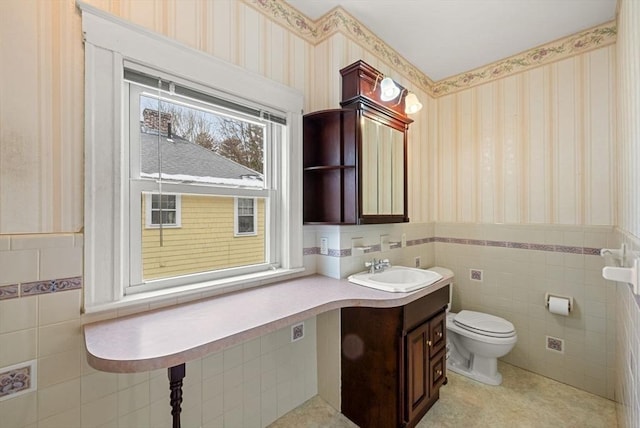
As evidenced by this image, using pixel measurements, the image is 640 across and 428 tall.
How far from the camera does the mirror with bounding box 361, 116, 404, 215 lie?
1.85 m

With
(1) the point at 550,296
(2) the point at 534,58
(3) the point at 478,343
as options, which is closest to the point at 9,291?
(3) the point at 478,343

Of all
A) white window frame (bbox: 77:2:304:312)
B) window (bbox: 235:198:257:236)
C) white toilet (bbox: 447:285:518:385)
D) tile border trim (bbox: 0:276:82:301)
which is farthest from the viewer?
white toilet (bbox: 447:285:518:385)

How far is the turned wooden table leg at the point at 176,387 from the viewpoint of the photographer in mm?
989

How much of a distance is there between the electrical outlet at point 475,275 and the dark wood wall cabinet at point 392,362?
0.88 metres

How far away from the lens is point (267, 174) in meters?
1.78

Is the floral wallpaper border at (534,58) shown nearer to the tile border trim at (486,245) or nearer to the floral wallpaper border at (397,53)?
the floral wallpaper border at (397,53)

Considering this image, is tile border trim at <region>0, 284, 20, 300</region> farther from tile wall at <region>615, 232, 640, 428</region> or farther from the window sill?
tile wall at <region>615, 232, 640, 428</region>

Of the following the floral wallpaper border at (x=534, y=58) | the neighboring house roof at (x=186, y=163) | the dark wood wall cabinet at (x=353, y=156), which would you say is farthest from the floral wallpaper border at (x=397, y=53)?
the neighboring house roof at (x=186, y=163)

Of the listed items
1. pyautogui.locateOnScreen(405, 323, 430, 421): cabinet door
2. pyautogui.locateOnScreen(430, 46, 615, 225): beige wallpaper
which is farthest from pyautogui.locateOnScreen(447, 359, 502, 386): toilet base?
pyautogui.locateOnScreen(430, 46, 615, 225): beige wallpaper

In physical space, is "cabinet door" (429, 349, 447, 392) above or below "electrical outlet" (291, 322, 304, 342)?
below

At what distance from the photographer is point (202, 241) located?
4.96 ft

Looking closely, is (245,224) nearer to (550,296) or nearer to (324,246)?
(324,246)

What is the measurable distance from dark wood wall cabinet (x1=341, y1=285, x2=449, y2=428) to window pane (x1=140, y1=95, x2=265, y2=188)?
1112 mm

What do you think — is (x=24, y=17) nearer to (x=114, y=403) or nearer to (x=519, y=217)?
(x=114, y=403)
